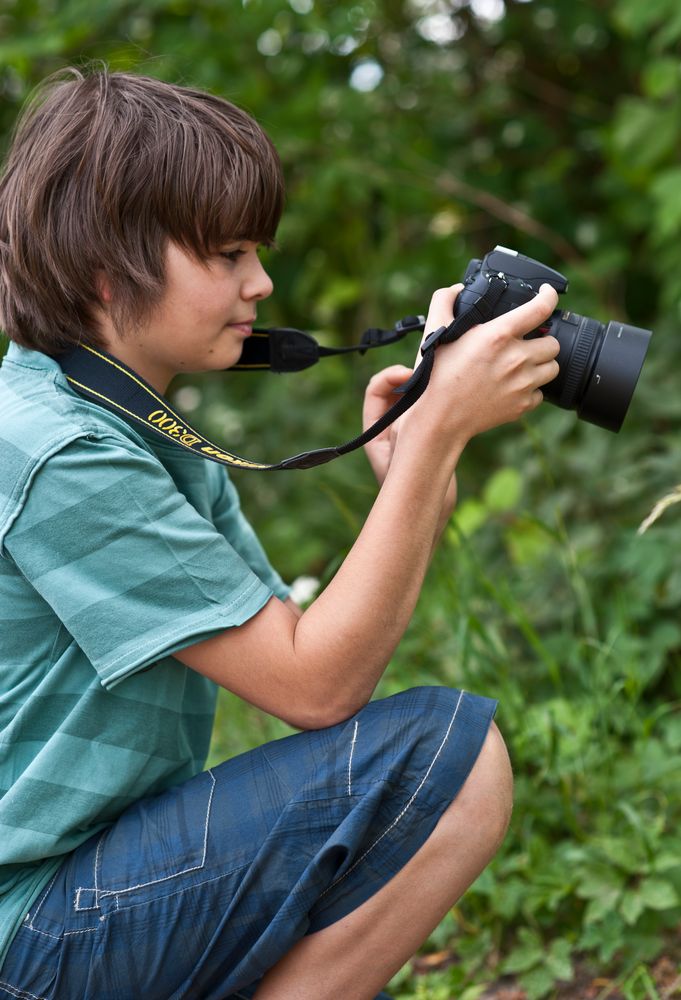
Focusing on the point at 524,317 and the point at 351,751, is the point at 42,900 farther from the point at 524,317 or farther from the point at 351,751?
the point at 524,317

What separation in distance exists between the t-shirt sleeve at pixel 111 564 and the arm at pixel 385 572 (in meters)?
0.05

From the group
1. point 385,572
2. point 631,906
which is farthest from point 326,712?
point 631,906

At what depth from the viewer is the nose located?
4.83ft

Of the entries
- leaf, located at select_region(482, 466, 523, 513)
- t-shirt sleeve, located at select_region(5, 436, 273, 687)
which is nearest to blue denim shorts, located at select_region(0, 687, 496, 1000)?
t-shirt sleeve, located at select_region(5, 436, 273, 687)

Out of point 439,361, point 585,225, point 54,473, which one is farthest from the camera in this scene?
point 585,225

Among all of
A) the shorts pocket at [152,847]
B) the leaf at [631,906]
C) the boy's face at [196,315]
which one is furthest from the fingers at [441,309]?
the leaf at [631,906]

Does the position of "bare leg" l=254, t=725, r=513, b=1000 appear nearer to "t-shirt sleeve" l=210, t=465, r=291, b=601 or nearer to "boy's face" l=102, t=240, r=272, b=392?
"t-shirt sleeve" l=210, t=465, r=291, b=601

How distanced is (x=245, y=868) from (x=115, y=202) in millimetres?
792

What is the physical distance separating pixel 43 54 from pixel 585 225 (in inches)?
62.3

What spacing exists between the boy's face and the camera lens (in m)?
0.39

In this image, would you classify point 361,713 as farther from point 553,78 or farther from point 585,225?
point 553,78

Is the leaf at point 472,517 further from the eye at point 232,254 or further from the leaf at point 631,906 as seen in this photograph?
the eye at point 232,254

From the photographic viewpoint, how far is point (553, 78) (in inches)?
145

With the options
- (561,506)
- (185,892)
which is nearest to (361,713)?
(185,892)
